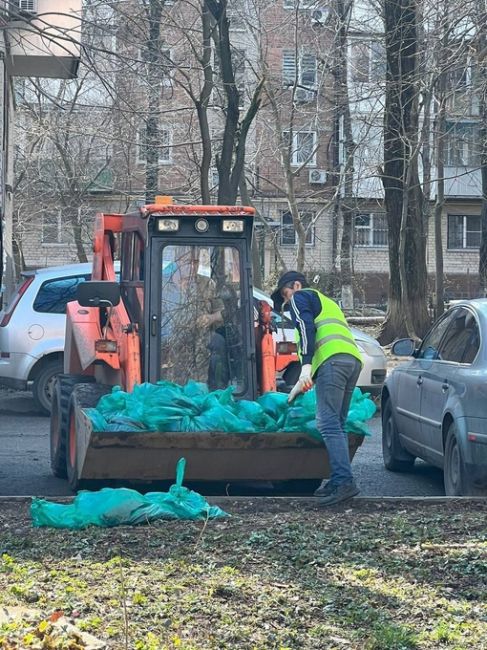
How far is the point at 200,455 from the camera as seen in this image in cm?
816

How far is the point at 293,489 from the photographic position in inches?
356

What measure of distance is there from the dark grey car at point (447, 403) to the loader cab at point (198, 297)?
1.48 meters

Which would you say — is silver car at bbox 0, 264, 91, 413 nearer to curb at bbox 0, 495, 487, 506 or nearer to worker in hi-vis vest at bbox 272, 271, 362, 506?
curb at bbox 0, 495, 487, 506

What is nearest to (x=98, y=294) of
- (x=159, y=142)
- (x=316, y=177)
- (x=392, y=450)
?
(x=392, y=450)

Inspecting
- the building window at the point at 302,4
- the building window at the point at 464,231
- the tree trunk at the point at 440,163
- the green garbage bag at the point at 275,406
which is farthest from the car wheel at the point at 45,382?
the building window at the point at 464,231

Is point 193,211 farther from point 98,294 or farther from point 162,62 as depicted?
point 162,62

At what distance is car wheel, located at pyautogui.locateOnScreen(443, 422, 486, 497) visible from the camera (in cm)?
811

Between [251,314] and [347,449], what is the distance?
161 centimetres

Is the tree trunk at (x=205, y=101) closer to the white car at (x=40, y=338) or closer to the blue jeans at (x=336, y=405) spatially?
the white car at (x=40, y=338)

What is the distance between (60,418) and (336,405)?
2.64 meters

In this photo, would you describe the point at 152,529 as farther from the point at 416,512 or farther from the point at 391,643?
the point at 391,643

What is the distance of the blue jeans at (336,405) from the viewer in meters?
8.00

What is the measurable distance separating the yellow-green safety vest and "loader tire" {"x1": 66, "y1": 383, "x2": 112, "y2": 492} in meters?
1.81

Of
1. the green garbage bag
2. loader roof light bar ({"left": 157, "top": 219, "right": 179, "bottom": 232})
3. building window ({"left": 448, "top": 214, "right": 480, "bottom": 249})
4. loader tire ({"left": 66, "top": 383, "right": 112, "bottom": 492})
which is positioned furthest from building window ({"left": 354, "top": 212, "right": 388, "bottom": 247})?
the green garbage bag
